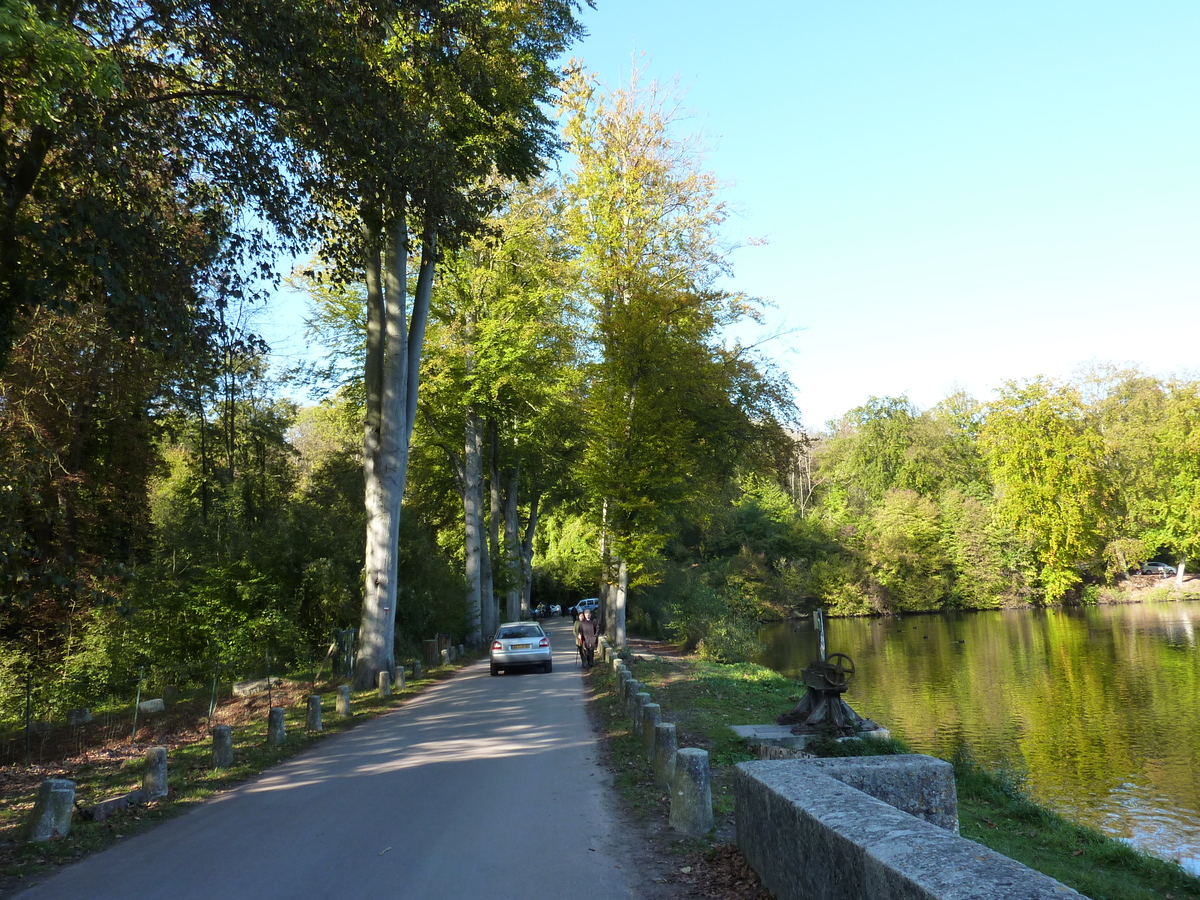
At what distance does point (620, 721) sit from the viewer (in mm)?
13305

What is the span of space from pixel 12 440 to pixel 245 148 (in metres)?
9.57

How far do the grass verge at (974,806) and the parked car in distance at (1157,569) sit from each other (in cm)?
5557

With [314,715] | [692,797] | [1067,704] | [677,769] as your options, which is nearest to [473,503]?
[314,715]

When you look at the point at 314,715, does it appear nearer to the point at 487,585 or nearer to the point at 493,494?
the point at 487,585

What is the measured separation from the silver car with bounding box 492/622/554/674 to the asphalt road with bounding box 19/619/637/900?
9.96 meters

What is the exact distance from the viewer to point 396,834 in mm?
7305

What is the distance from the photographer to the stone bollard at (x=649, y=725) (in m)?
9.83

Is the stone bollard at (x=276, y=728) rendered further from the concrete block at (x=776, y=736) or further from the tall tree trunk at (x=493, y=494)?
the tall tree trunk at (x=493, y=494)

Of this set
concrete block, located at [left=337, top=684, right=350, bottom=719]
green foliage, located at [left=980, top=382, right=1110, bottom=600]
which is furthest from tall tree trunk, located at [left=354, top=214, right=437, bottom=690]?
green foliage, located at [left=980, top=382, right=1110, bottom=600]

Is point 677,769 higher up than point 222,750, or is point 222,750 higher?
point 677,769

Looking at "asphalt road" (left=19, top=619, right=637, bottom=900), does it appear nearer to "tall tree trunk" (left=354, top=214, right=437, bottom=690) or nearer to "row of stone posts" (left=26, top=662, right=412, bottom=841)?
"row of stone posts" (left=26, top=662, right=412, bottom=841)

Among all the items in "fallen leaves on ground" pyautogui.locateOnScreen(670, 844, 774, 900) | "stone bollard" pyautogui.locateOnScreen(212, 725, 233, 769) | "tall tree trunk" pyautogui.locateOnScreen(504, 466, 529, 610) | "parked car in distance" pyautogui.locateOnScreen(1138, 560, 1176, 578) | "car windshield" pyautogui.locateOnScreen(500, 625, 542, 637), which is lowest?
"fallen leaves on ground" pyautogui.locateOnScreen(670, 844, 774, 900)

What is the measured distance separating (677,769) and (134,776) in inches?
271

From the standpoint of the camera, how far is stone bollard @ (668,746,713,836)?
285 inches
